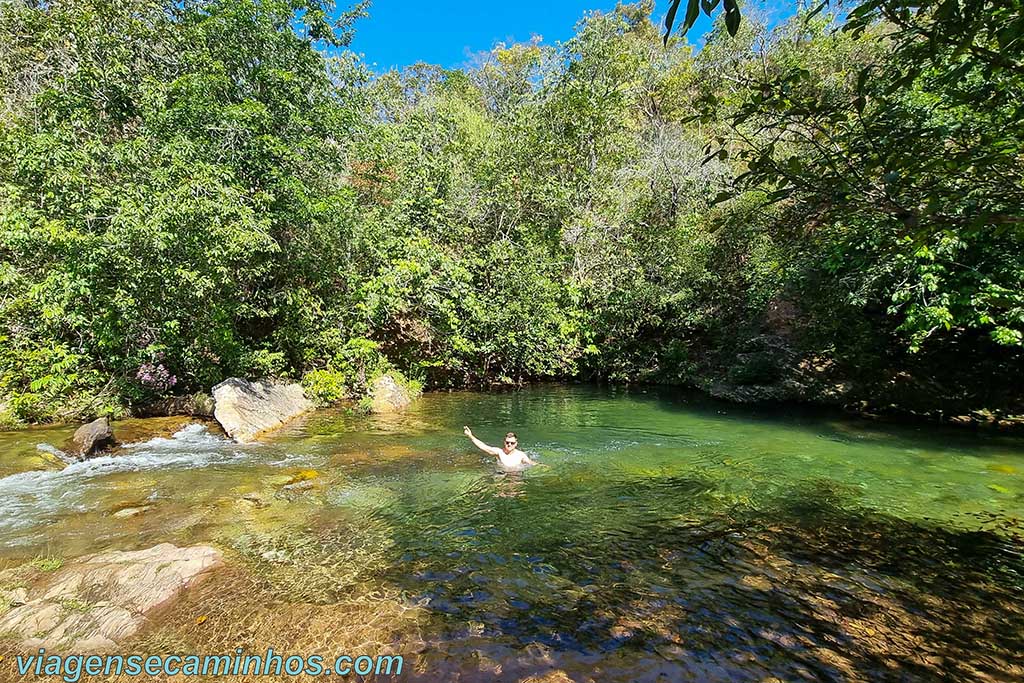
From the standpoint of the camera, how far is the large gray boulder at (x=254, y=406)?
11.6 m

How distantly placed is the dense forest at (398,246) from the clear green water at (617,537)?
2.80 metres

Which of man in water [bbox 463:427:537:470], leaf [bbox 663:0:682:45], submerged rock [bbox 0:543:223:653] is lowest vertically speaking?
submerged rock [bbox 0:543:223:653]

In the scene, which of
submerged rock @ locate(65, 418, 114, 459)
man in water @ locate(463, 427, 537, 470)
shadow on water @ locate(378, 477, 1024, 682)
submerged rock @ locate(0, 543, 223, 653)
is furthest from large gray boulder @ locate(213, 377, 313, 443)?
shadow on water @ locate(378, 477, 1024, 682)

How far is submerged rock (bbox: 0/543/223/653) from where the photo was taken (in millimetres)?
4285

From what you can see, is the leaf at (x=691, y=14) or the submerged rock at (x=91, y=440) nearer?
the leaf at (x=691, y=14)

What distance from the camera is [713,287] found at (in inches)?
762

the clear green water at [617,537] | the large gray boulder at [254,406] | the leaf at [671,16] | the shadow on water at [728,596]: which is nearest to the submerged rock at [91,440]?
the clear green water at [617,537]

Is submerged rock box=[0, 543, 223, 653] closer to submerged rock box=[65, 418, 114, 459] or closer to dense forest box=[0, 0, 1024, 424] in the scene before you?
submerged rock box=[65, 418, 114, 459]

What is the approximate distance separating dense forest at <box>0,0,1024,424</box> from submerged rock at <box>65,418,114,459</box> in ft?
9.56

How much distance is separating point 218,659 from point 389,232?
43.6 ft

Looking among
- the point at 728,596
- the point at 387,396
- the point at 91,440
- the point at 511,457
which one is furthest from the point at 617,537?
the point at 387,396

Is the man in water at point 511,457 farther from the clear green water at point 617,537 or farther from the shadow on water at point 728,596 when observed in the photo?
the shadow on water at point 728,596

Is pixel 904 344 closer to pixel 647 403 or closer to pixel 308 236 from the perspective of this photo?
pixel 647 403

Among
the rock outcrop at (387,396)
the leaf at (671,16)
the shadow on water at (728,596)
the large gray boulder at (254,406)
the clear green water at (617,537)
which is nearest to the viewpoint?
the leaf at (671,16)
